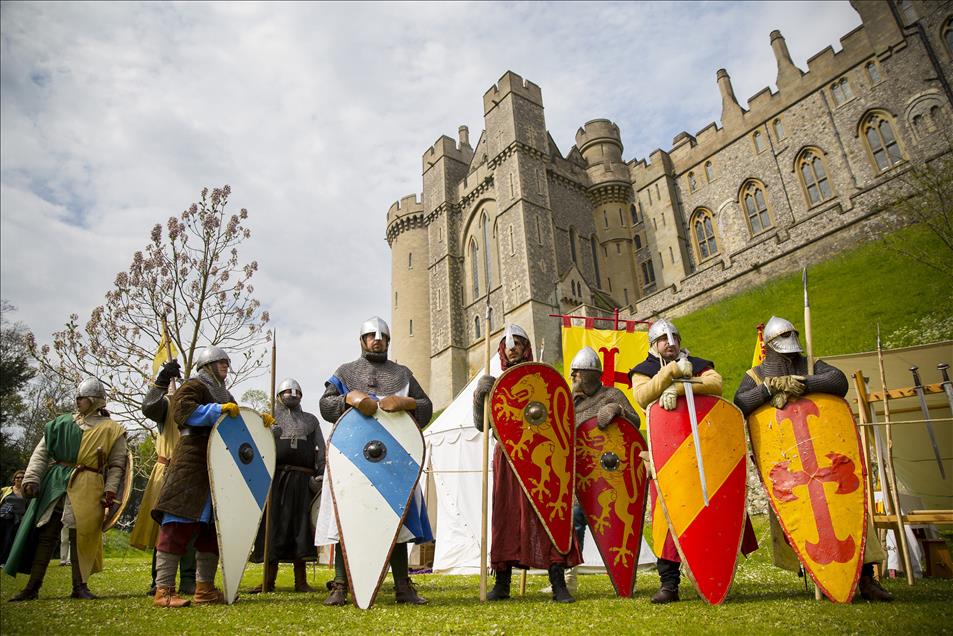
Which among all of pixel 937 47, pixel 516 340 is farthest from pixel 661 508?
pixel 937 47

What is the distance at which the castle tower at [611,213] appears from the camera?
31.4 meters

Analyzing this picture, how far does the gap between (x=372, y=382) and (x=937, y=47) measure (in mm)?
25465

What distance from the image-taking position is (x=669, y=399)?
3.53 m

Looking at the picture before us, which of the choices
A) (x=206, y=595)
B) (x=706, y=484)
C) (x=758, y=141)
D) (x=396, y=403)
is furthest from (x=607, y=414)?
(x=758, y=141)

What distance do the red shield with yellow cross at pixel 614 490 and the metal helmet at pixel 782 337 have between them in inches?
43.2

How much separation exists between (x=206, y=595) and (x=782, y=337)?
419cm

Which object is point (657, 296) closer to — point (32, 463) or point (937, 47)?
point (937, 47)

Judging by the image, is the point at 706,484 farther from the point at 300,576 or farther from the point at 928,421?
the point at 300,576

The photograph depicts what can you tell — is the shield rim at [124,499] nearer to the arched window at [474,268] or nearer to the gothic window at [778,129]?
the arched window at [474,268]

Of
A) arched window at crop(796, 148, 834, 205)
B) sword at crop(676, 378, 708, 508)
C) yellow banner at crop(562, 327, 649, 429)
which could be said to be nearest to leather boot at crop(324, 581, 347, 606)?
sword at crop(676, 378, 708, 508)

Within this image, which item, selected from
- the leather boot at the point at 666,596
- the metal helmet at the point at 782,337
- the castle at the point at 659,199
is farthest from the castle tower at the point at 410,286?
the leather boot at the point at 666,596

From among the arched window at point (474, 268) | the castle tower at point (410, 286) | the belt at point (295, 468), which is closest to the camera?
the belt at point (295, 468)

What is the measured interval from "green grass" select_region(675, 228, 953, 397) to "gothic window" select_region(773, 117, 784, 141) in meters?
10.9

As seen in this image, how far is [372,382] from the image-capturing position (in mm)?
4145
